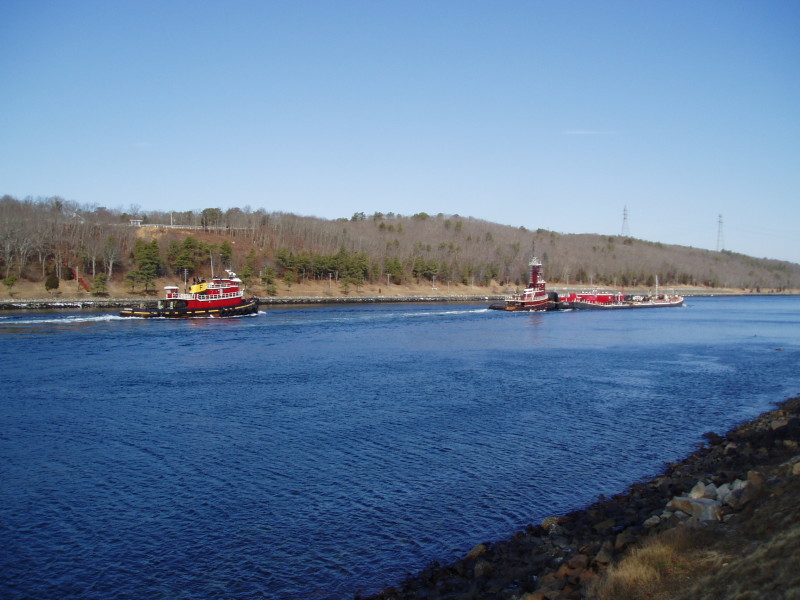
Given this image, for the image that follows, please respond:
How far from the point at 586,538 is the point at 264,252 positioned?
107807 millimetres

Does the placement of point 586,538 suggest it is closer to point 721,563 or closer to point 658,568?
point 658,568

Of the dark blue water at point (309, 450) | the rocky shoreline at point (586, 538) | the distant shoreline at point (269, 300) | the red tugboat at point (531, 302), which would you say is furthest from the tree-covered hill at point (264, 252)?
the rocky shoreline at point (586, 538)

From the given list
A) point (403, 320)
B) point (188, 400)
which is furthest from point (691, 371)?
point (403, 320)

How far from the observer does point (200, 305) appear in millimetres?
68875

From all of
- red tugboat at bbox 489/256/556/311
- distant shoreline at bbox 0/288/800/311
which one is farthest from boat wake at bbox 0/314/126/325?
red tugboat at bbox 489/256/556/311

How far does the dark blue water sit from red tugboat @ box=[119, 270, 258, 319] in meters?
24.1

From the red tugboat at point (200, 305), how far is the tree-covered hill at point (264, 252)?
61.9ft

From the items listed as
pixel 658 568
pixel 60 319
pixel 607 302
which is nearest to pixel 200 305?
pixel 60 319

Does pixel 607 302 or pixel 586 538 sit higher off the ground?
pixel 607 302

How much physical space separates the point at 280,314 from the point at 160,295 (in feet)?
76.6

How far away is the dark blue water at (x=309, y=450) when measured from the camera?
1277cm

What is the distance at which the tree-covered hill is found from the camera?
89562 mm

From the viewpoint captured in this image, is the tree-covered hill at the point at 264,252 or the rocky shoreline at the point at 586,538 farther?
the tree-covered hill at the point at 264,252

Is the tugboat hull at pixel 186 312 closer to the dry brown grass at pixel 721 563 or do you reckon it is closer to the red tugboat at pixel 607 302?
the red tugboat at pixel 607 302
